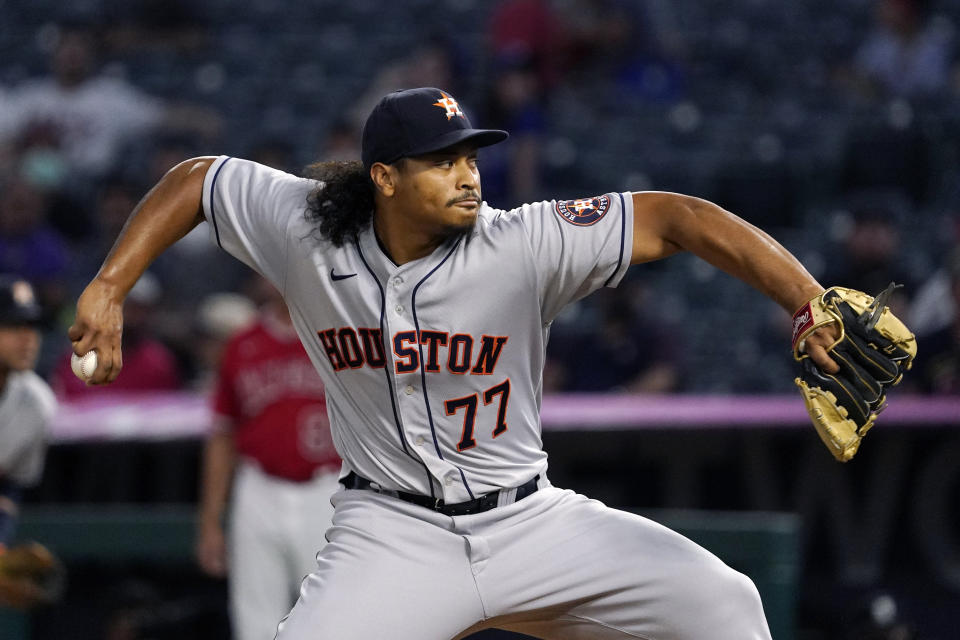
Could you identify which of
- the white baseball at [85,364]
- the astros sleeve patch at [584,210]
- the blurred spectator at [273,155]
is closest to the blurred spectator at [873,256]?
the blurred spectator at [273,155]

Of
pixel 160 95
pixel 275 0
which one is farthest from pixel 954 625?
pixel 275 0

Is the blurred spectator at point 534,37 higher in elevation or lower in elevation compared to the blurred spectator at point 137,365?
higher

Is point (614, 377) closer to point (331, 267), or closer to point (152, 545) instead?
point (152, 545)

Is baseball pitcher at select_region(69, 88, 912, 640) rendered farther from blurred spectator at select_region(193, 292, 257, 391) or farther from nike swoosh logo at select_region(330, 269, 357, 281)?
blurred spectator at select_region(193, 292, 257, 391)

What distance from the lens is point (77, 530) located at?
19.7 ft

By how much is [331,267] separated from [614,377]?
12.4 feet

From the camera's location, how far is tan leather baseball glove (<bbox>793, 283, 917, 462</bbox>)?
291 centimetres

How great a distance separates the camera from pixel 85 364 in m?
3.07

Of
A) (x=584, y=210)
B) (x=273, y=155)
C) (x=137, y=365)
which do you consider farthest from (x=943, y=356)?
(x=273, y=155)

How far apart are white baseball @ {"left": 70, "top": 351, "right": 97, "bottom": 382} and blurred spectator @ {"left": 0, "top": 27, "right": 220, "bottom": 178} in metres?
7.07

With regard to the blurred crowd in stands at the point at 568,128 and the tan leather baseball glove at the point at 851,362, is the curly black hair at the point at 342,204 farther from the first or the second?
the blurred crowd in stands at the point at 568,128

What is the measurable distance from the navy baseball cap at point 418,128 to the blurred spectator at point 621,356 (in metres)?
3.71

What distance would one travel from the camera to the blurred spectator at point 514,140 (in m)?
9.00

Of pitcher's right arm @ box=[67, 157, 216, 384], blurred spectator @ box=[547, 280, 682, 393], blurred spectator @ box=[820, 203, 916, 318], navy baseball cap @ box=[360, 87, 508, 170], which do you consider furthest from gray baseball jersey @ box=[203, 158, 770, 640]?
blurred spectator @ box=[820, 203, 916, 318]
